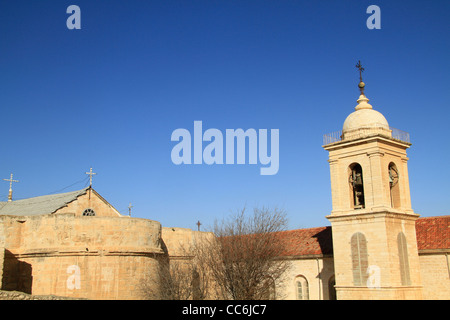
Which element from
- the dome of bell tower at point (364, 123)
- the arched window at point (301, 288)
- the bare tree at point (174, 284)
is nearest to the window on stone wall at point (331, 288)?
the arched window at point (301, 288)

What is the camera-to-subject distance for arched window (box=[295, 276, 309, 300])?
27984 millimetres

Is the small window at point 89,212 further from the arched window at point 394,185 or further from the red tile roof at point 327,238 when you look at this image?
the arched window at point 394,185

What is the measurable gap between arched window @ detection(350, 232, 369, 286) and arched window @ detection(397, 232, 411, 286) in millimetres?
1790

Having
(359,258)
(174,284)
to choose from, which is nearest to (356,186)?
(359,258)

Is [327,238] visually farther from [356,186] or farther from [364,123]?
[364,123]

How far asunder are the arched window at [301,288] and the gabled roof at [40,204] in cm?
1614

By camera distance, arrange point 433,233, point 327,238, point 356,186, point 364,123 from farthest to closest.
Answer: point 327,238
point 433,233
point 364,123
point 356,186

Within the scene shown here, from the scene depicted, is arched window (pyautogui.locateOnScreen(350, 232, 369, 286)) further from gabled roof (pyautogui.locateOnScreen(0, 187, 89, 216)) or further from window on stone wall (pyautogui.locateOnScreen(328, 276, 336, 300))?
gabled roof (pyautogui.locateOnScreen(0, 187, 89, 216))

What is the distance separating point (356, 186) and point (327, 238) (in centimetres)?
497

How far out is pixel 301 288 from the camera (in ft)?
92.9

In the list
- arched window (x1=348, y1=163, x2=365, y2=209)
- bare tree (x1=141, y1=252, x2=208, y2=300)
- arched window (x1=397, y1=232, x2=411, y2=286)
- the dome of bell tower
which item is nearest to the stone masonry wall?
bare tree (x1=141, y1=252, x2=208, y2=300)
